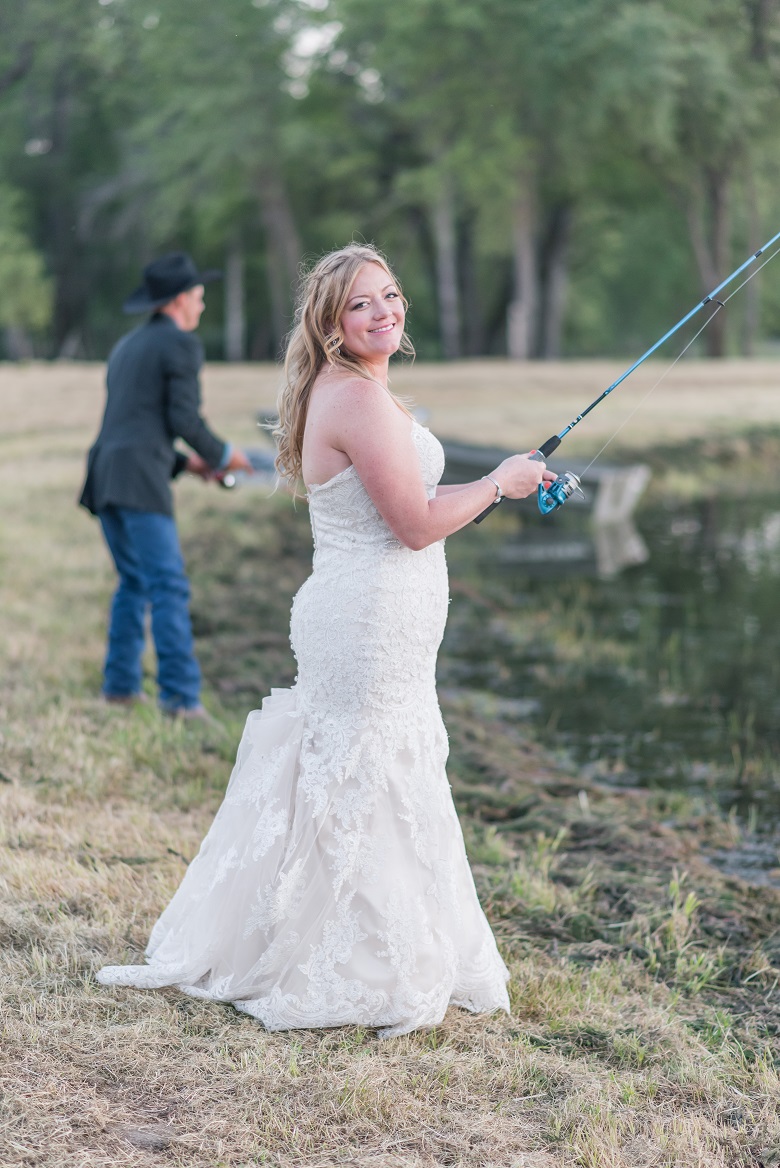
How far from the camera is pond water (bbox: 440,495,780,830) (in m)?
6.85

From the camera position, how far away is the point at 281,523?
42.8 ft

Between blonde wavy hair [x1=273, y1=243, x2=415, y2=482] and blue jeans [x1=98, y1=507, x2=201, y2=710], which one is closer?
blonde wavy hair [x1=273, y1=243, x2=415, y2=482]

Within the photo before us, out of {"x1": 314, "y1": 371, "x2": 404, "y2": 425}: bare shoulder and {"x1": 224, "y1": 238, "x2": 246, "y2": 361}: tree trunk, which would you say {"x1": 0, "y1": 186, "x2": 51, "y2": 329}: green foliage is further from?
{"x1": 314, "y1": 371, "x2": 404, "y2": 425}: bare shoulder

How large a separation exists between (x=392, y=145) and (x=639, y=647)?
33055mm

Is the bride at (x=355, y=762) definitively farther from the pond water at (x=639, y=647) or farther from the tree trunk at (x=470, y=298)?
the tree trunk at (x=470, y=298)

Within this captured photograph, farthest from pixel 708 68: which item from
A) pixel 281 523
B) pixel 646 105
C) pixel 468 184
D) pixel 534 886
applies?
pixel 534 886

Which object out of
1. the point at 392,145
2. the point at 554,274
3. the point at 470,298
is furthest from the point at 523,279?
the point at 392,145

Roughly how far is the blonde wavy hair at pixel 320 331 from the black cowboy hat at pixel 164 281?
273cm

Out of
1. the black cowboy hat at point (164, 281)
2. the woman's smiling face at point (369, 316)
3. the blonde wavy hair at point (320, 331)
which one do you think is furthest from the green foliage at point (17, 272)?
the woman's smiling face at point (369, 316)

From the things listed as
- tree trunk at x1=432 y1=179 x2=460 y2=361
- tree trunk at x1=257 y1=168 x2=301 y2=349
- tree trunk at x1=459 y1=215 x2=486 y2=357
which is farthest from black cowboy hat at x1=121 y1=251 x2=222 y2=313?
tree trunk at x1=459 y1=215 x2=486 y2=357

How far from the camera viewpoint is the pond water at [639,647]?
6.85m

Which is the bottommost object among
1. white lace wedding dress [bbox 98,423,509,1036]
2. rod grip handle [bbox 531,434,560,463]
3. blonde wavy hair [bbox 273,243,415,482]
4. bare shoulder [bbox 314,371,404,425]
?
white lace wedding dress [bbox 98,423,509,1036]

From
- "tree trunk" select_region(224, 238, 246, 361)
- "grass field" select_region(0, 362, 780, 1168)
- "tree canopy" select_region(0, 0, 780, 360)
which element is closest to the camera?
"grass field" select_region(0, 362, 780, 1168)

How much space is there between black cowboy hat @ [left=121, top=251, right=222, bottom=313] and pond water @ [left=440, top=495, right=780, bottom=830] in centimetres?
301
